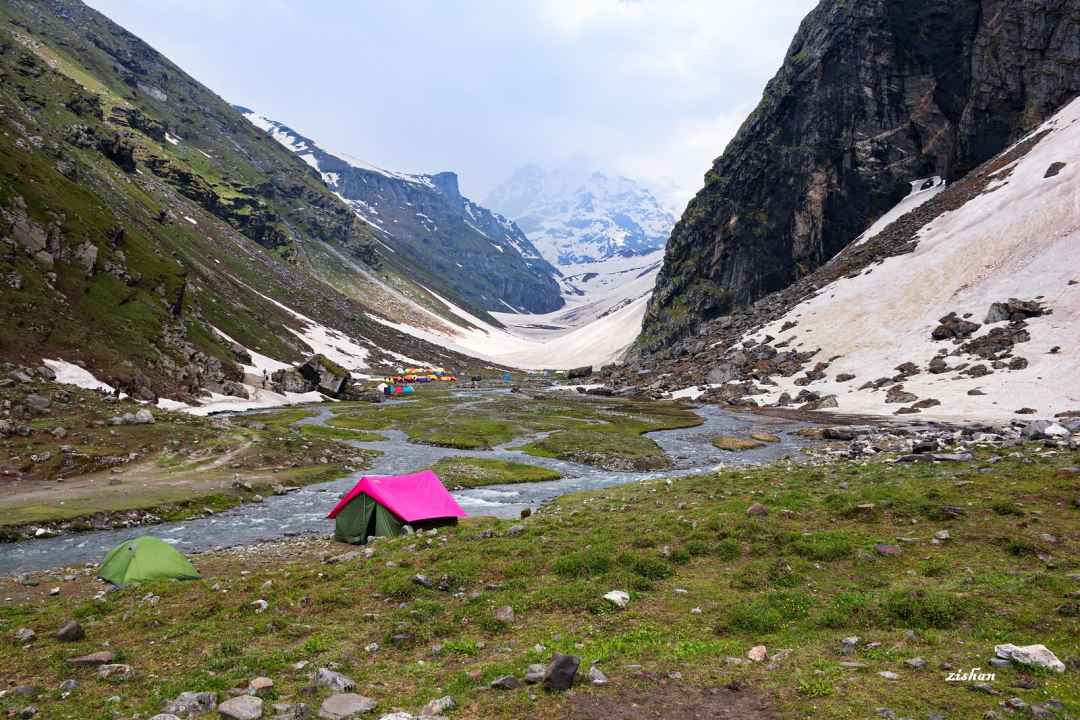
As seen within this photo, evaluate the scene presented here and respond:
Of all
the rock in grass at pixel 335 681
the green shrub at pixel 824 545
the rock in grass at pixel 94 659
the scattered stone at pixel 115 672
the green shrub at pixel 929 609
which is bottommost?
the rock in grass at pixel 94 659

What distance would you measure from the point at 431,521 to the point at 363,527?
3.21m

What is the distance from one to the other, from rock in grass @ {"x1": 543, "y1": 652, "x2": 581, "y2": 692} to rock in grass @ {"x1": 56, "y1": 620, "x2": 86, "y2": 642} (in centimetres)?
1244

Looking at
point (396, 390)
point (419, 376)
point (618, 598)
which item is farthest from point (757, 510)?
point (419, 376)

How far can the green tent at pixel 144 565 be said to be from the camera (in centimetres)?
2130

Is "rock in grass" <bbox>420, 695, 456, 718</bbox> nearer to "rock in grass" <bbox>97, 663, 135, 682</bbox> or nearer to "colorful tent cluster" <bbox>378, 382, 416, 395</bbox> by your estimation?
"rock in grass" <bbox>97, 663, 135, 682</bbox>

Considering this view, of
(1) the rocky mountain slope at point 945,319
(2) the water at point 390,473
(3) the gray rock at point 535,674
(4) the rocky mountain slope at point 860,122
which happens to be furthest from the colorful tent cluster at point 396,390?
(3) the gray rock at point 535,674

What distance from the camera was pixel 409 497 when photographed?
1171 inches

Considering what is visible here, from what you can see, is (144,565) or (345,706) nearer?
(345,706)

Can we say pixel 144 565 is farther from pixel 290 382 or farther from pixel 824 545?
pixel 290 382

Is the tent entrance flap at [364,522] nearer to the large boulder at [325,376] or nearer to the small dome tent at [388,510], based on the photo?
the small dome tent at [388,510]

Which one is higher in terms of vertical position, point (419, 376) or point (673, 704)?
point (673, 704)

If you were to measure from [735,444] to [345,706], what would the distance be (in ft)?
166

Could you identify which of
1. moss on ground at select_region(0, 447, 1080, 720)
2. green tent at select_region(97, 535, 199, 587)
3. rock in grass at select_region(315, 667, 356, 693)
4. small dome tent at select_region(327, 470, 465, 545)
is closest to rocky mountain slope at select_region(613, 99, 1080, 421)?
moss on ground at select_region(0, 447, 1080, 720)

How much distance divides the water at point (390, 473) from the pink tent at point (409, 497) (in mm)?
4030
